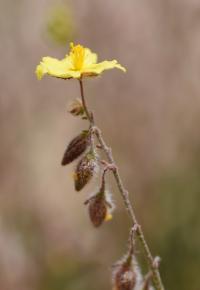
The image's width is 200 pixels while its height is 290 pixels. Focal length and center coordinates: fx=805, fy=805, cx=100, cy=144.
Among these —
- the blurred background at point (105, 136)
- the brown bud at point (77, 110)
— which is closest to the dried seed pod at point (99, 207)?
the brown bud at point (77, 110)

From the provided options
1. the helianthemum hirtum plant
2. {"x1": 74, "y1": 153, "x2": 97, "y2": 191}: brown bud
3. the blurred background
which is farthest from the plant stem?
the blurred background

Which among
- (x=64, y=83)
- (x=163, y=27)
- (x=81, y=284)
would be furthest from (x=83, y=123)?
(x=81, y=284)

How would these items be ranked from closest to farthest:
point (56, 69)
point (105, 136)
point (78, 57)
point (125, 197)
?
point (125, 197) < point (56, 69) < point (78, 57) < point (105, 136)

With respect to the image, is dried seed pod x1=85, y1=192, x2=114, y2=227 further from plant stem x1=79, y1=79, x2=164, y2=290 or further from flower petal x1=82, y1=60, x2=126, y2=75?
flower petal x1=82, y1=60, x2=126, y2=75

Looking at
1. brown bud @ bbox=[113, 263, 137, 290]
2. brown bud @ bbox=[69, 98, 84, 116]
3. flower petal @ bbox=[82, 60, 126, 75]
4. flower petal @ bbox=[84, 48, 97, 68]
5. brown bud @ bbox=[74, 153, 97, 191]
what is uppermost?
flower petal @ bbox=[84, 48, 97, 68]

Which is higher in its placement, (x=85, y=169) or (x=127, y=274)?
(x=85, y=169)

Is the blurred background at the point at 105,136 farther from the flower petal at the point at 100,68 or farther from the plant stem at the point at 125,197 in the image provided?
the flower petal at the point at 100,68

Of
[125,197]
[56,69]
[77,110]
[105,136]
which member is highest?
[105,136]

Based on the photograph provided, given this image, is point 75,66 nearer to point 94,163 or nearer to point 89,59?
point 89,59

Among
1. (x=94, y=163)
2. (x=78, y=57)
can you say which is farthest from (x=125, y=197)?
(x=78, y=57)
